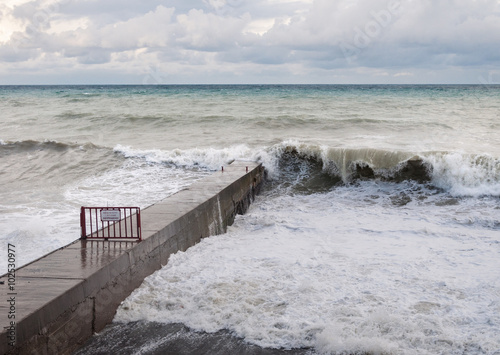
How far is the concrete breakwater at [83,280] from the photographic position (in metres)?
4.41

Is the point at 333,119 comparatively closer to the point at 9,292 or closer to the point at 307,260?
the point at 307,260

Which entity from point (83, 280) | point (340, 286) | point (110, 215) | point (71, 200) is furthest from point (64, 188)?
point (340, 286)

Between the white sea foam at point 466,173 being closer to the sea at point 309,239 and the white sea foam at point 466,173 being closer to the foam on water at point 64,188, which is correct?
the sea at point 309,239

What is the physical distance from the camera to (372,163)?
14734 millimetres

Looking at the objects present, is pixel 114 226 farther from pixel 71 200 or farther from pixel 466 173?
pixel 466 173

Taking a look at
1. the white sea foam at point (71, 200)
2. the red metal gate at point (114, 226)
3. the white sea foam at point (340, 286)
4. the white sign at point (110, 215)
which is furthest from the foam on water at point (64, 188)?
the white sea foam at point (340, 286)

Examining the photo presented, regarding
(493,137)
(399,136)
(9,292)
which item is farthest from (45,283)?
(493,137)

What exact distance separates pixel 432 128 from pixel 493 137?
152 inches

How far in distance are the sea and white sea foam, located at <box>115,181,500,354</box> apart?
2cm

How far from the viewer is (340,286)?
6484 millimetres

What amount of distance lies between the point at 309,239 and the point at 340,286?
2505mm

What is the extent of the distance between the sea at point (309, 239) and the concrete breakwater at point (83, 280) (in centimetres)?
22

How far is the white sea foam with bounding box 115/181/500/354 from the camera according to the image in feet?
17.0

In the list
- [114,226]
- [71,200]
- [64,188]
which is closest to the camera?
[114,226]
